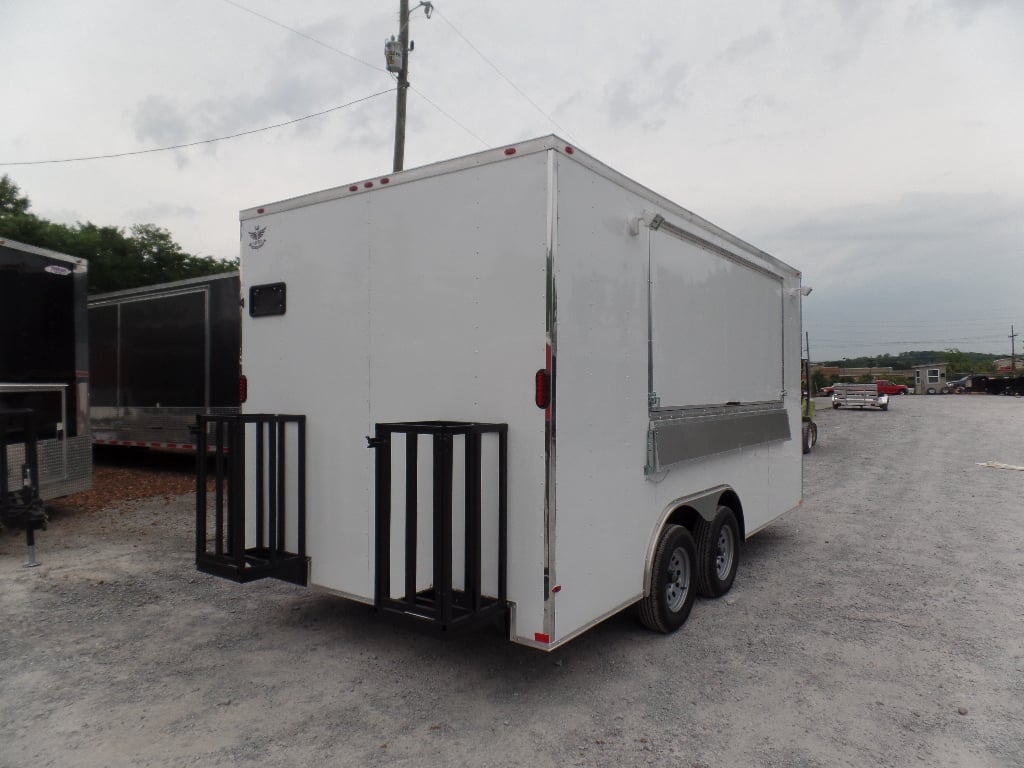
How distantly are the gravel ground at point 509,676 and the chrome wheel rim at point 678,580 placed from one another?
0.20 meters

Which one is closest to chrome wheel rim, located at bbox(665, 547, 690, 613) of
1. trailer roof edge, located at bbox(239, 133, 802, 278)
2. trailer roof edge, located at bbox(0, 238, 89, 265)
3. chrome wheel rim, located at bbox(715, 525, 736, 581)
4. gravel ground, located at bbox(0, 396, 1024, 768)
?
gravel ground, located at bbox(0, 396, 1024, 768)

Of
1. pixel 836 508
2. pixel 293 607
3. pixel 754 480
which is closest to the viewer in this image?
pixel 293 607

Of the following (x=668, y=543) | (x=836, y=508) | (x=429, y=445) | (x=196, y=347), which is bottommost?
(x=836, y=508)

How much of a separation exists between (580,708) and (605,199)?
256 cm

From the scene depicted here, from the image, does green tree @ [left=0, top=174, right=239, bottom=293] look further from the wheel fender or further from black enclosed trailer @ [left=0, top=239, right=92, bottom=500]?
the wheel fender

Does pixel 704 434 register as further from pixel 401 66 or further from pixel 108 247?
pixel 108 247

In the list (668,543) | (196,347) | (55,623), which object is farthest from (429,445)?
(196,347)

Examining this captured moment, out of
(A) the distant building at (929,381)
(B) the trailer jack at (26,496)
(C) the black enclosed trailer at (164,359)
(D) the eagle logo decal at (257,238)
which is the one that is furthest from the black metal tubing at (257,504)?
(A) the distant building at (929,381)

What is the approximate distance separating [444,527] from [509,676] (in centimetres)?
112

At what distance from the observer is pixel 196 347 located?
9.05 metres

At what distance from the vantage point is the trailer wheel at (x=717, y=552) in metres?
4.54

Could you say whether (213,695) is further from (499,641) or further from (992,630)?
(992,630)

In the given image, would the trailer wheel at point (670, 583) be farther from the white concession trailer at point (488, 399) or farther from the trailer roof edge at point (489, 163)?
the trailer roof edge at point (489, 163)

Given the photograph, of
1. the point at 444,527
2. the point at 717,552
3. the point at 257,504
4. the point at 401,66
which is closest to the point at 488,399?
the point at 444,527
